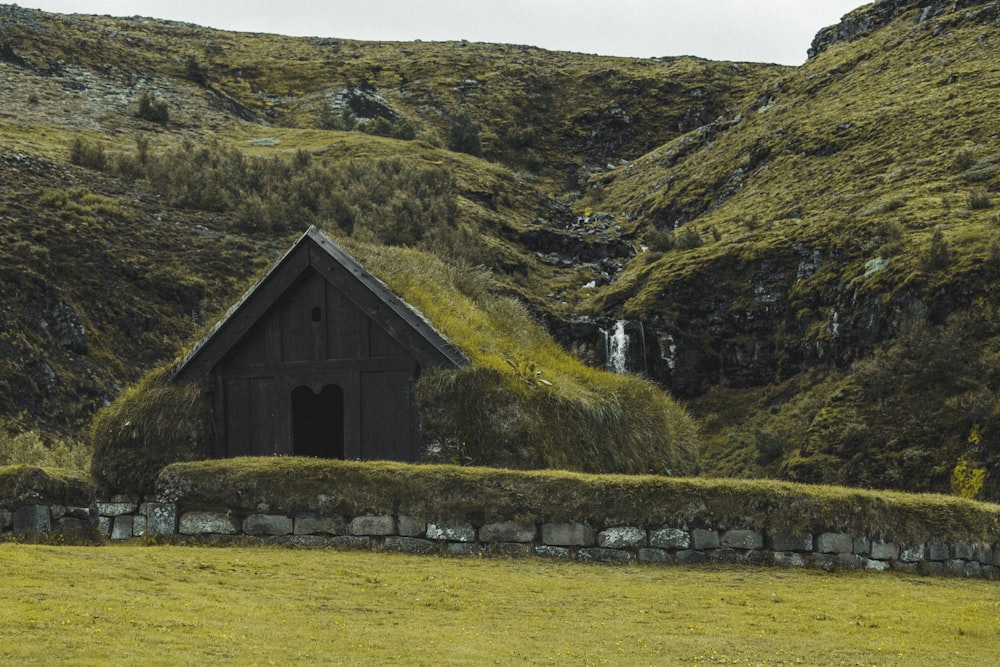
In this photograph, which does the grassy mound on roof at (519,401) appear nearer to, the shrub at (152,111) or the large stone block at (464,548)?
the large stone block at (464,548)

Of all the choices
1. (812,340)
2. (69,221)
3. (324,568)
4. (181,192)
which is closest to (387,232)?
(181,192)

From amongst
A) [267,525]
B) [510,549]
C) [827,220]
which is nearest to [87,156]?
[827,220]

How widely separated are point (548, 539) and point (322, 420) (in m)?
11.9

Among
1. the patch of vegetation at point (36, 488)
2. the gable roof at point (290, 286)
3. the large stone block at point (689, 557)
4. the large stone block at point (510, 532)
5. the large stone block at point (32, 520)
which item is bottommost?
the large stone block at point (689, 557)

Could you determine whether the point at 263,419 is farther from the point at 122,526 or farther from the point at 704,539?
the point at 704,539

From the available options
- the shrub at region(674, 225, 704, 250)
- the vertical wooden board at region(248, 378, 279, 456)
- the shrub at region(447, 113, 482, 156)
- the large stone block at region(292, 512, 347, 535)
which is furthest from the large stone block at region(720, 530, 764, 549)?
the shrub at region(447, 113, 482, 156)

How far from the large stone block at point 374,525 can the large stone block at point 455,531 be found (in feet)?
2.10

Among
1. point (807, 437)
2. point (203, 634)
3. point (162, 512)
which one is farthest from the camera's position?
point (807, 437)

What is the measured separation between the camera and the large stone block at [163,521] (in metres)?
18.0

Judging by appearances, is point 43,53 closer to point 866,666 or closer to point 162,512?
point 162,512

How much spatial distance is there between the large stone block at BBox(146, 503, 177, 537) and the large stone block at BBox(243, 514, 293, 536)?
1.06m

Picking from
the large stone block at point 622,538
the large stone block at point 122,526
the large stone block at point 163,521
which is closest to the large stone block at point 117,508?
the large stone block at point 122,526

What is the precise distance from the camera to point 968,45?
7244 centimetres

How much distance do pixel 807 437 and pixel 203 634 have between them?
38085 mm
